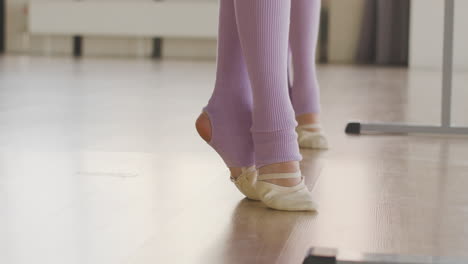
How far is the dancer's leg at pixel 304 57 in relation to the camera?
5.48ft

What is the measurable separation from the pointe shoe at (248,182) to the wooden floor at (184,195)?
0.5 inches

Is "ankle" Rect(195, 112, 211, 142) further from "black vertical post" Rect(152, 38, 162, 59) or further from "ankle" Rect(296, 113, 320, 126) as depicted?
"black vertical post" Rect(152, 38, 162, 59)

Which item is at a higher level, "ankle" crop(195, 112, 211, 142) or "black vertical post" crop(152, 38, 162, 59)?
"black vertical post" crop(152, 38, 162, 59)

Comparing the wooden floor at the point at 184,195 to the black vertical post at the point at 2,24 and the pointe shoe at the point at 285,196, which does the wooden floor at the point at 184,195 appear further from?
the black vertical post at the point at 2,24

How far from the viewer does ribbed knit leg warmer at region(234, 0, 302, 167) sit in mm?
1056

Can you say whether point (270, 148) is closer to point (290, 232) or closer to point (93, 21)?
point (290, 232)

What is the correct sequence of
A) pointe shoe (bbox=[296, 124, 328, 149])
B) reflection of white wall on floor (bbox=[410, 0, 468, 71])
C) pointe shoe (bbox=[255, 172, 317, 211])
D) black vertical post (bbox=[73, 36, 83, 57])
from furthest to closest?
1. black vertical post (bbox=[73, 36, 83, 57])
2. reflection of white wall on floor (bbox=[410, 0, 468, 71])
3. pointe shoe (bbox=[296, 124, 328, 149])
4. pointe shoe (bbox=[255, 172, 317, 211])

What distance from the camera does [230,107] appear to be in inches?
46.1

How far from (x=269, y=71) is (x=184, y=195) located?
210 mm

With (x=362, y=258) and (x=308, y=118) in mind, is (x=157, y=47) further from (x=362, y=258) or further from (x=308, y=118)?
(x=362, y=258)

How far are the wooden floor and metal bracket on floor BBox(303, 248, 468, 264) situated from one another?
2.4 inches

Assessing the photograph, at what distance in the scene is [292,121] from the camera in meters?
1.08

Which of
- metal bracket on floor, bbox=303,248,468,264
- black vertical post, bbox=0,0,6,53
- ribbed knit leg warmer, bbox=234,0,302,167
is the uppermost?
black vertical post, bbox=0,0,6,53

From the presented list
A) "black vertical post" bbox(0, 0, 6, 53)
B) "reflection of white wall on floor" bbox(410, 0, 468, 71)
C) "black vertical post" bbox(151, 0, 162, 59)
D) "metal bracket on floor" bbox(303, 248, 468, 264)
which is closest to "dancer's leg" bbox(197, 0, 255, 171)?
"metal bracket on floor" bbox(303, 248, 468, 264)
